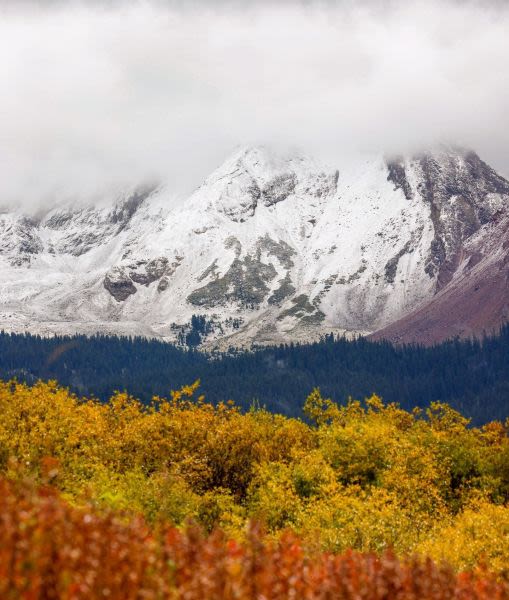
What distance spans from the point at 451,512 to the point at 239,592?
67.9m

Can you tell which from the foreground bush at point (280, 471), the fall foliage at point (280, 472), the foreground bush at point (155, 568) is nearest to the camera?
the foreground bush at point (155, 568)

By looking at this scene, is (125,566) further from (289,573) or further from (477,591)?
(477,591)

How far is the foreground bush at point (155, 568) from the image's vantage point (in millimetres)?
14439

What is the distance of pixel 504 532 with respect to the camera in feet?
199

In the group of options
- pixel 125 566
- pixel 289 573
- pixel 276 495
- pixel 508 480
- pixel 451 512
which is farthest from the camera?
pixel 508 480

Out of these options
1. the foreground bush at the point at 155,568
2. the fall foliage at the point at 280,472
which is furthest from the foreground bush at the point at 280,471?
the foreground bush at the point at 155,568

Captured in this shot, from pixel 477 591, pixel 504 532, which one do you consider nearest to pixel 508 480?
pixel 504 532

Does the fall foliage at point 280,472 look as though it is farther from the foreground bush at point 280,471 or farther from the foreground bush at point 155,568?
the foreground bush at point 155,568

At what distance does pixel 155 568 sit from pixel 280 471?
54.9 meters

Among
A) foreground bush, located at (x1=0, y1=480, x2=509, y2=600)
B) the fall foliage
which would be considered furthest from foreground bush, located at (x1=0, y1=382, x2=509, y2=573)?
foreground bush, located at (x1=0, y1=480, x2=509, y2=600)

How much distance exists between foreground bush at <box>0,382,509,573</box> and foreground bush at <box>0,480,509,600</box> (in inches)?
977

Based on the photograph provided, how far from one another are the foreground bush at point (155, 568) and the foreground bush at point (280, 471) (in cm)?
2483

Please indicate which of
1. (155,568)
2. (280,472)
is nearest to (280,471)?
(280,472)

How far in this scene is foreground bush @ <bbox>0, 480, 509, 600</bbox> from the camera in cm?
1444
